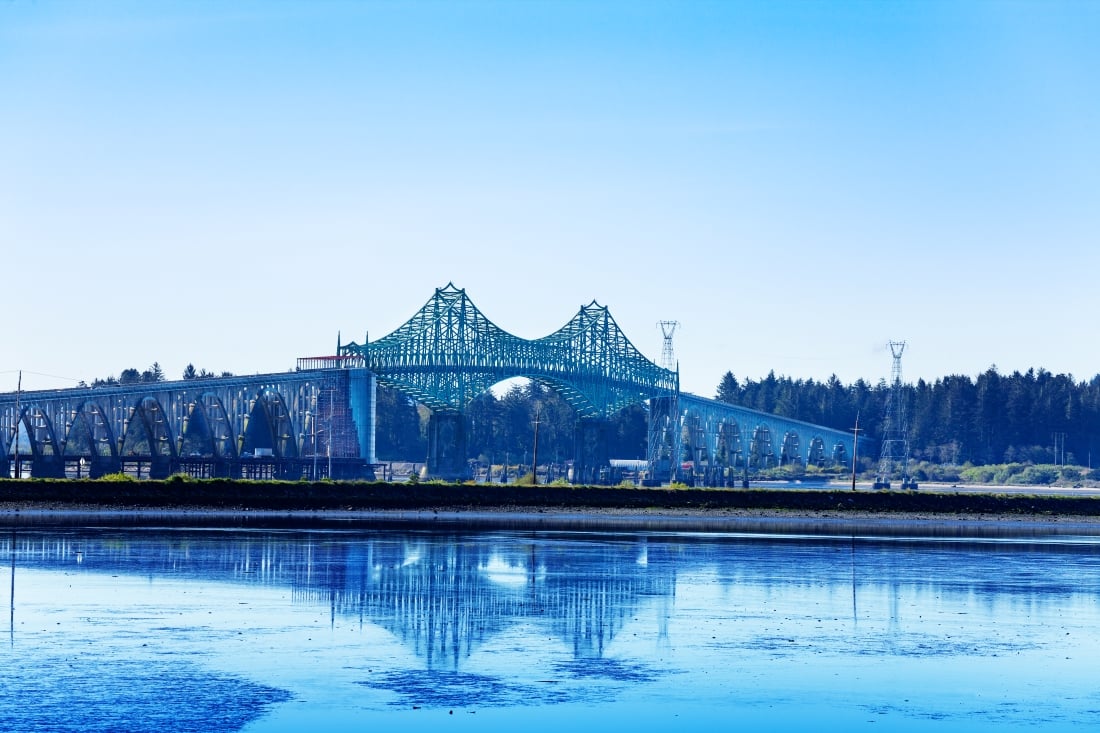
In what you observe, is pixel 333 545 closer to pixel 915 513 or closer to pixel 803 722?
pixel 803 722

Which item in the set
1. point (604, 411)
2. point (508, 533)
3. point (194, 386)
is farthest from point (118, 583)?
point (604, 411)

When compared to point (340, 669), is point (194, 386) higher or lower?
higher

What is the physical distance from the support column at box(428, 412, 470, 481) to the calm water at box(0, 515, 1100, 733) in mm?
101487

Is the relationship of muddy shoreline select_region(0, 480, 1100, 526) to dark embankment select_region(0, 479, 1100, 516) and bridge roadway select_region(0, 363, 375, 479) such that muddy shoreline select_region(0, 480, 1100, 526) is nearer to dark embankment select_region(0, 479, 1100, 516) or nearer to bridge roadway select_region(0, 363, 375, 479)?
dark embankment select_region(0, 479, 1100, 516)

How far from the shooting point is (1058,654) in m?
22.4

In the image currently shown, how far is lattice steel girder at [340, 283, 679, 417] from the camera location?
142 metres

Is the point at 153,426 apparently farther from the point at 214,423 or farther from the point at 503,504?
the point at 503,504

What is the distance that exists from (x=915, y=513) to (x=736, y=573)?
41.9m

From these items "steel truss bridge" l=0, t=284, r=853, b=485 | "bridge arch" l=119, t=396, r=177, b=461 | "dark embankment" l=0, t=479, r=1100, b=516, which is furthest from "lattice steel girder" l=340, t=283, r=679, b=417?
"dark embankment" l=0, t=479, r=1100, b=516

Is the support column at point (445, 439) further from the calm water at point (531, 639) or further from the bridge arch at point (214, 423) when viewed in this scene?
the calm water at point (531, 639)

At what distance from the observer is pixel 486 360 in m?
147

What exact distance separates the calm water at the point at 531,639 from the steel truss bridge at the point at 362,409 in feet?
222

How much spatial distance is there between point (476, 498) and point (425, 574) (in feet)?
131

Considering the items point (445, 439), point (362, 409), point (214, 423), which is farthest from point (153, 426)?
point (445, 439)
